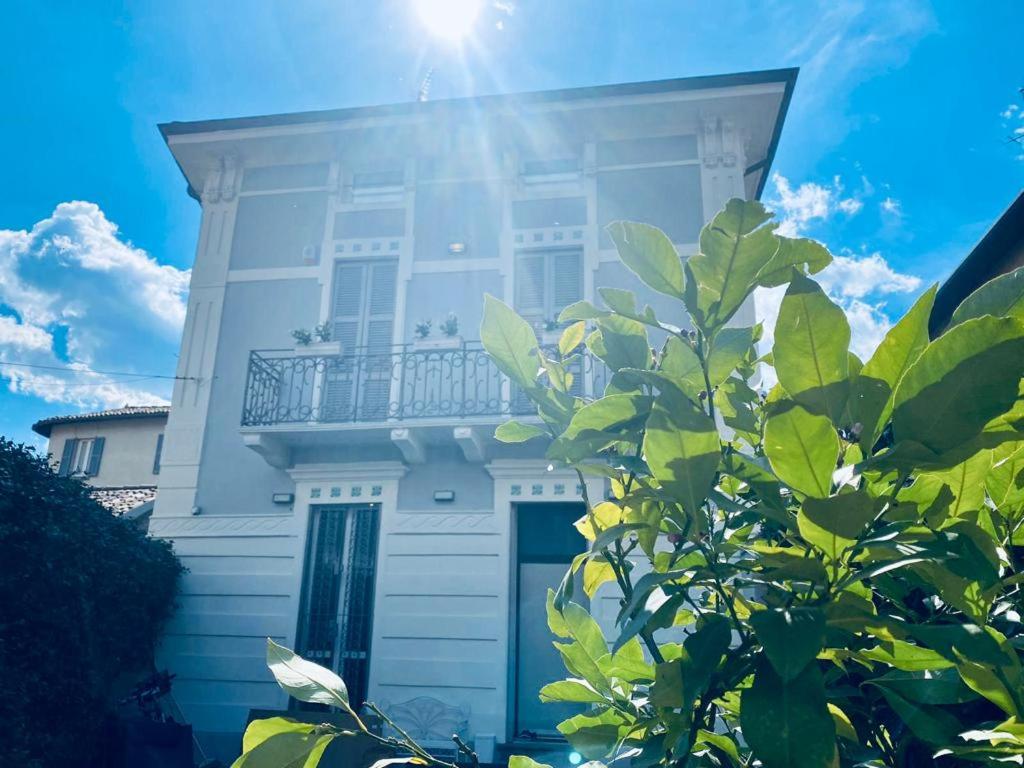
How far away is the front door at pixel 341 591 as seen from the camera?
7.59 m

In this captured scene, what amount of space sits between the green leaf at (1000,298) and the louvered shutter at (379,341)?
7844mm

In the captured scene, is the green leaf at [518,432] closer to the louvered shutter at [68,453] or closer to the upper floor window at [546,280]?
the upper floor window at [546,280]

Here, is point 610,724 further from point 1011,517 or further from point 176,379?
point 176,379

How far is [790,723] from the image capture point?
1.65 feet

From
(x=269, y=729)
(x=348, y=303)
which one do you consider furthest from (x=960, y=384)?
(x=348, y=303)

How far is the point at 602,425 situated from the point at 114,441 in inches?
957

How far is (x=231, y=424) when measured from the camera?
8531 millimetres

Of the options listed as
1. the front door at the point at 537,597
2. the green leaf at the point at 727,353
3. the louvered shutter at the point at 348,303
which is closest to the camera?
the green leaf at the point at 727,353

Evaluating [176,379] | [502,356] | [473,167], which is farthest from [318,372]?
[502,356]

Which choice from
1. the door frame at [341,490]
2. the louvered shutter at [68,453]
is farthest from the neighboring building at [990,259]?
the louvered shutter at [68,453]

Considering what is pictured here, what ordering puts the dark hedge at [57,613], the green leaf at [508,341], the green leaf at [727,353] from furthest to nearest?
the dark hedge at [57,613] < the green leaf at [508,341] < the green leaf at [727,353]

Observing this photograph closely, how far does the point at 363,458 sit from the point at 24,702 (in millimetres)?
3900

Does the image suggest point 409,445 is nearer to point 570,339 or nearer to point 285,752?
point 570,339

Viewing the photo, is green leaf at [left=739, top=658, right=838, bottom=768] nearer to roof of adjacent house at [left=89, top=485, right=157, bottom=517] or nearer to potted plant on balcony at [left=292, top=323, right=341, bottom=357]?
potted plant on balcony at [left=292, top=323, right=341, bottom=357]
